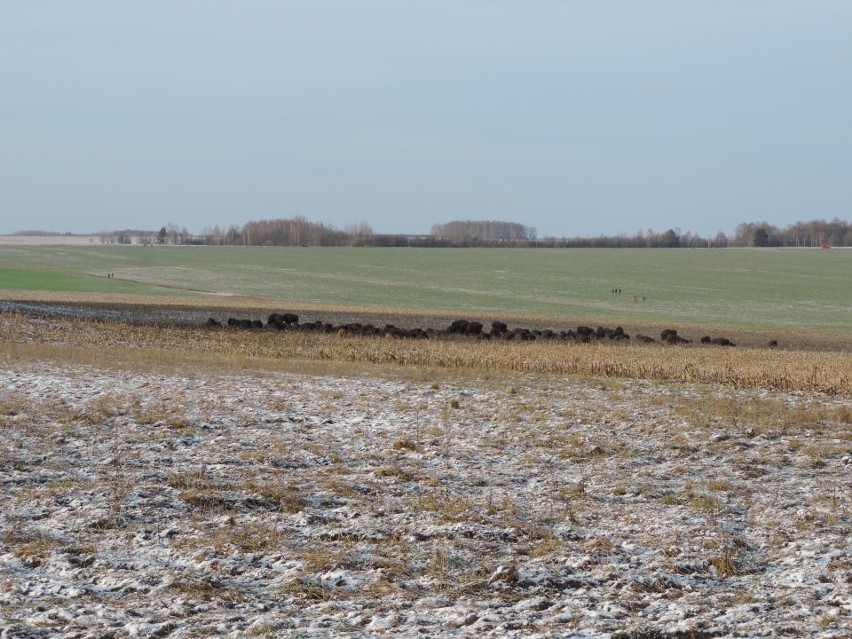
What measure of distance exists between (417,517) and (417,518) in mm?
39

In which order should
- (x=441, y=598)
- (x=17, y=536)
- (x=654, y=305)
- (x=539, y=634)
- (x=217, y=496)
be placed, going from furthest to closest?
1. (x=654, y=305)
2. (x=217, y=496)
3. (x=17, y=536)
4. (x=441, y=598)
5. (x=539, y=634)

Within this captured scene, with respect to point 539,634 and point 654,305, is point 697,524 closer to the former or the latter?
point 539,634

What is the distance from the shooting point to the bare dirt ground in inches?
314

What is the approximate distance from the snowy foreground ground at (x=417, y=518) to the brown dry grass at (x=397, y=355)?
601cm

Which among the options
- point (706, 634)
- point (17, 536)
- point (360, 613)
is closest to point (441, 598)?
point (360, 613)

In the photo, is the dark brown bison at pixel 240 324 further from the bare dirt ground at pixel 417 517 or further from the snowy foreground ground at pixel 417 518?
the snowy foreground ground at pixel 417 518

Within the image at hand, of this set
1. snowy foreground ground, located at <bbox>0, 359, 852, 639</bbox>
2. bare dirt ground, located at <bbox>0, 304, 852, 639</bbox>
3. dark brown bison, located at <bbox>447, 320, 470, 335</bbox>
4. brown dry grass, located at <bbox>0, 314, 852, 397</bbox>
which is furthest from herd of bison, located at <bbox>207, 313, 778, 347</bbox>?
snowy foreground ground, located at <bbox>0, 359, 852, 639</bbox>

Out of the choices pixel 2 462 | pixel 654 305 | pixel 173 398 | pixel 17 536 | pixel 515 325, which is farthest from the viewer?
pixel 654 305

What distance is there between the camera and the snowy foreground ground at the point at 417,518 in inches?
314

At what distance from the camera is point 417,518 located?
10742 mm

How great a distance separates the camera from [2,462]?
12.7 metres

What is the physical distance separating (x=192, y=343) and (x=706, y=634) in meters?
27.1

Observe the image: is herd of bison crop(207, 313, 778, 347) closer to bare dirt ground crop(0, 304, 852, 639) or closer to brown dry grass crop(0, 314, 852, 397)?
brown dry grass crop(0, 314, 852, 397)

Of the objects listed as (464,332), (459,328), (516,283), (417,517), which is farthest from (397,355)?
(516,283)
